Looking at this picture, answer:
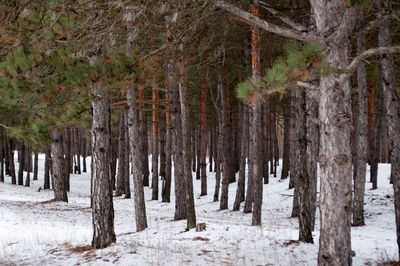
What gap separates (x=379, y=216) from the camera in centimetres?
1216

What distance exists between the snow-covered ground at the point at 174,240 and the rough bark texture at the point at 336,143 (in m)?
1.75

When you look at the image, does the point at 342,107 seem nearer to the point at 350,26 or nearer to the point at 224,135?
the point at 350,26

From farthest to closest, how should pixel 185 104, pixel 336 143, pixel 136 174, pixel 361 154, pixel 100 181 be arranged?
pixel 361 154, pixel 136 174, pixel 185 104, pixel 100 181, pixel 336 143

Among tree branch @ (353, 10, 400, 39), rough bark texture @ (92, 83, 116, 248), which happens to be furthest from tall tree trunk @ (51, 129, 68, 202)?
tree branch @ (353, 10, 400, 39)

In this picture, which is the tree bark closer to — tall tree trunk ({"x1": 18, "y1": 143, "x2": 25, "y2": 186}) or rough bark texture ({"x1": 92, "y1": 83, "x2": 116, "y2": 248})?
tall tree trunk ({"x1": 18, "y1": 143, "x2": 25, "y2": 186})

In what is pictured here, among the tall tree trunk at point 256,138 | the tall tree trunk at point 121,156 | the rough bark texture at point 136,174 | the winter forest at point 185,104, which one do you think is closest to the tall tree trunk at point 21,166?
the tall tree trunk at point 121,156

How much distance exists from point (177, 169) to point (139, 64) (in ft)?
19.2

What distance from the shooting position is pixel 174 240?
28.2ft

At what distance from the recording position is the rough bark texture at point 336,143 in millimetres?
4438

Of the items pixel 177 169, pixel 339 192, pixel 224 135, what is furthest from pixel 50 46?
pixel 224 135

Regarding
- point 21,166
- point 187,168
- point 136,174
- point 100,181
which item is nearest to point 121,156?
point 21,166

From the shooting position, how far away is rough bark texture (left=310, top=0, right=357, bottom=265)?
444 cm

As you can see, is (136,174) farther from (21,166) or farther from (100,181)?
(21,166)

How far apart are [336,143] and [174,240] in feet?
17.3
